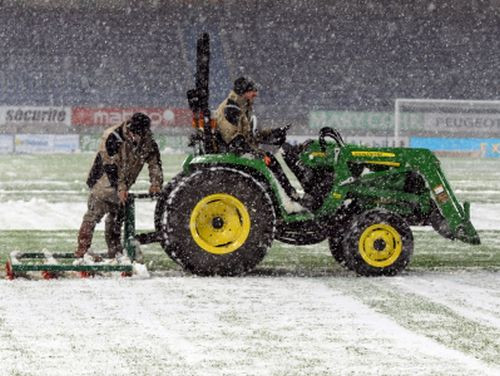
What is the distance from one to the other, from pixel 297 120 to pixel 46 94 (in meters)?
10.7

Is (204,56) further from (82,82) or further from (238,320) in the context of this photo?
(82,82)

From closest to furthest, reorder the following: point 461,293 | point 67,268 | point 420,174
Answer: point 461,293 < point 67,268 < point 420,174

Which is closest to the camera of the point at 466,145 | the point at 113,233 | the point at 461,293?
the point at 461,293

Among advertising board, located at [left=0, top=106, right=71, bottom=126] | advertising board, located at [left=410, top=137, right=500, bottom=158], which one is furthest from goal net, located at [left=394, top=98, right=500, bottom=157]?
advertising board, located at [left=0, top=106, right=71, bottom=126]

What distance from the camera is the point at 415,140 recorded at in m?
43.4

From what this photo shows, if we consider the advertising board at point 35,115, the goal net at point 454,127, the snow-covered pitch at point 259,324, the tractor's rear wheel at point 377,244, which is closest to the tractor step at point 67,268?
the snow-covered pitch at point 259,324

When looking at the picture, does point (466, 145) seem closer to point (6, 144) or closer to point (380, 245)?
point (6, 144)

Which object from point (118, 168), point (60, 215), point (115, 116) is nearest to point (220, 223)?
point (118, 168)

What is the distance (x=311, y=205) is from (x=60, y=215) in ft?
26.1

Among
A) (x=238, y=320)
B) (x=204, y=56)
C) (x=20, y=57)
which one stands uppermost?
(x=20, y=57)

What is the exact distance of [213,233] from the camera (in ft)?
29.4

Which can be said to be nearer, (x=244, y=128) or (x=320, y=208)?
(x=244, y=128)

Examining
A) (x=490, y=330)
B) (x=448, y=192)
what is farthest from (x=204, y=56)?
(x=490, y=330)

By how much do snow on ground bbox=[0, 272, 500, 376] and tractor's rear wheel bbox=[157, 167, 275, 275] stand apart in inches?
6.8
